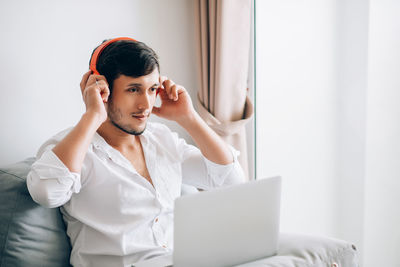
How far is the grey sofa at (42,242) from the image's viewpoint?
3.87 ft

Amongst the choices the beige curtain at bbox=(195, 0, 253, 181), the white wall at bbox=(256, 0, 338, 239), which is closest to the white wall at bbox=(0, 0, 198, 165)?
the beige curtain at bbox=(195, 0, 253, 181)

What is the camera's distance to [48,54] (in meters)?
1.71

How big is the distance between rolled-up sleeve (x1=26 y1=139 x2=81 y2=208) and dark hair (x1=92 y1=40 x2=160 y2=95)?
13.3 inches

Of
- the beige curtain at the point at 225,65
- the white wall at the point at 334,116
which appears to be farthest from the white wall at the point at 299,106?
the beige curtain at the point at 225,65

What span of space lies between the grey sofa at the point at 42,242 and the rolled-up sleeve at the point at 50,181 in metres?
0.07

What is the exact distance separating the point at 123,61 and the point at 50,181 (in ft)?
1.48

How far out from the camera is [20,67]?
164 centimetres

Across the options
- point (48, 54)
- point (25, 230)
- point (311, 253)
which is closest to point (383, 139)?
point (311, 253)

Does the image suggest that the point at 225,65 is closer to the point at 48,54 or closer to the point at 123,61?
the point at 123,61

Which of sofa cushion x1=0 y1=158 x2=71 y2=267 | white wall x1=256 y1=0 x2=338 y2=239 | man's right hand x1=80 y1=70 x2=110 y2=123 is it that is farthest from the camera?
white wall x1=256 y1=0 x2=338 y2=239

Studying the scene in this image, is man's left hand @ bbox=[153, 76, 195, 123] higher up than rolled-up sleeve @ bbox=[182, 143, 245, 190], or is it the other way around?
man's left hand @ bbox=[153, 76, 195, 123]

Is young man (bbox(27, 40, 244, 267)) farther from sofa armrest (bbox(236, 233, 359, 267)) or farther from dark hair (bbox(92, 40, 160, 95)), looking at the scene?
sofa armrest (bbox(236, 233, 359, 267))

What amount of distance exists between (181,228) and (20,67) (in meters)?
1.02

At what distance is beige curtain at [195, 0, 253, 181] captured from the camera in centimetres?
194
